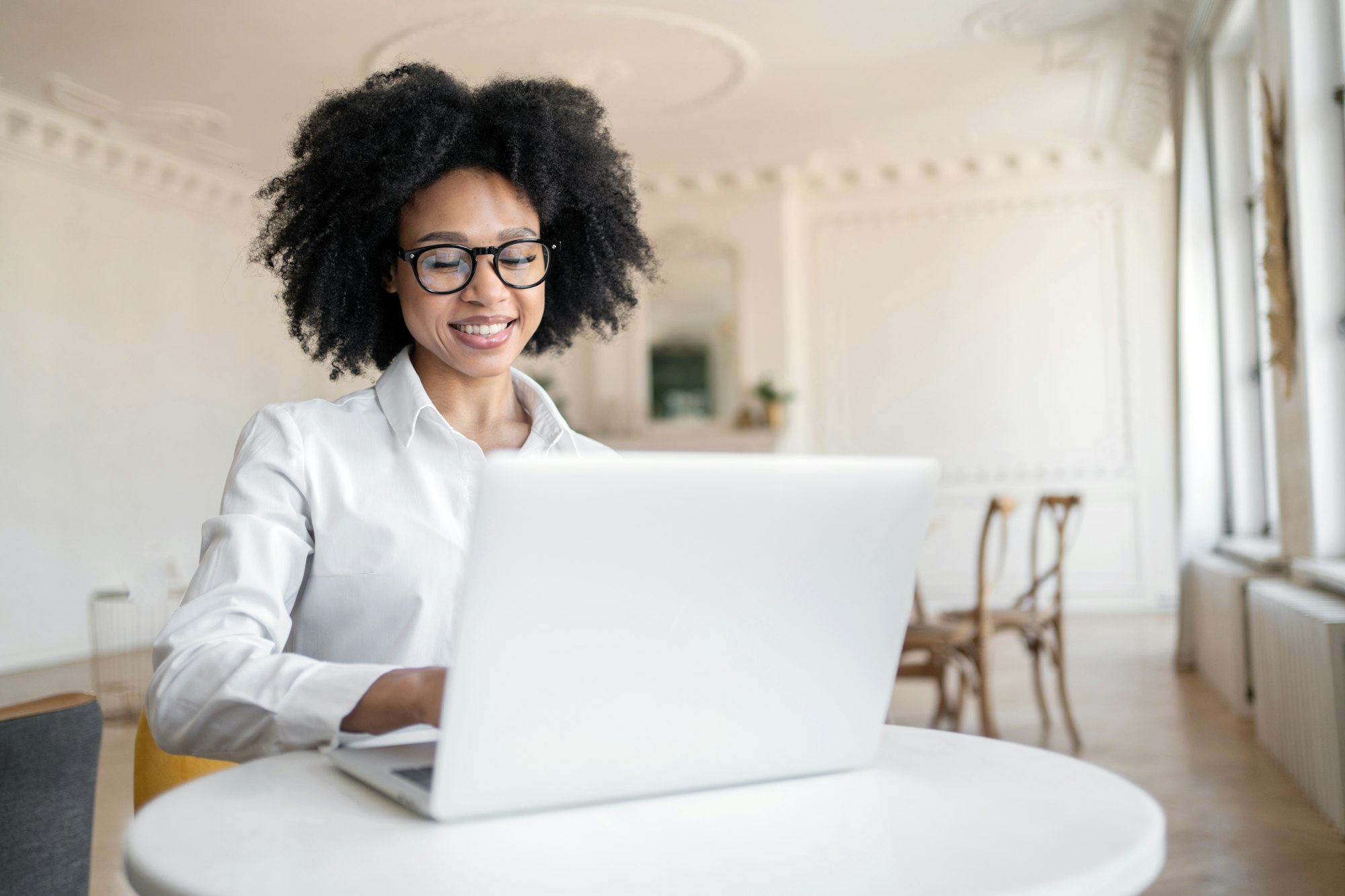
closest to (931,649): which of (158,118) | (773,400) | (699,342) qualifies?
(773,400)

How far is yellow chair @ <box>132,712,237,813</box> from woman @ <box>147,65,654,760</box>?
186 millimetres

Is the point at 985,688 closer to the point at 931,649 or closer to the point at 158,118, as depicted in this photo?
the point at 931,649

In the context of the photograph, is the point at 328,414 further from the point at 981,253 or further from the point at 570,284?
the point at 981,253

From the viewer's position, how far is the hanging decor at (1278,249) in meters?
3.65

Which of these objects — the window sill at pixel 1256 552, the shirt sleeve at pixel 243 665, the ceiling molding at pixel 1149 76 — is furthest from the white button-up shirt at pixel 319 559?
the ceiling molding at pixel 1149 76

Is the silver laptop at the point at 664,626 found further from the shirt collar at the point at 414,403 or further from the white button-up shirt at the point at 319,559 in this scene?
the shirt collar at the point at 414,403

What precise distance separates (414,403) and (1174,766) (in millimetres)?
3154

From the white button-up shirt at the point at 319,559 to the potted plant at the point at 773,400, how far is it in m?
6.64

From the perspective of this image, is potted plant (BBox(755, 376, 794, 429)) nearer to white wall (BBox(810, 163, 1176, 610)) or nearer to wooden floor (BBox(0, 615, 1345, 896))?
white wall (BBox(810, 163, 1176, 610))

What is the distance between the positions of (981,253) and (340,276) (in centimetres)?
709

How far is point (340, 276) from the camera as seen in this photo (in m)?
1.51

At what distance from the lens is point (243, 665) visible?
90cm

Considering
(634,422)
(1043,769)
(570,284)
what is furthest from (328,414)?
(634,422)

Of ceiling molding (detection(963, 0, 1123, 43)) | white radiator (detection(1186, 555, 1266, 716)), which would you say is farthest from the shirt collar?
ceiling molding (detection(963, 0, 1123, 43))
